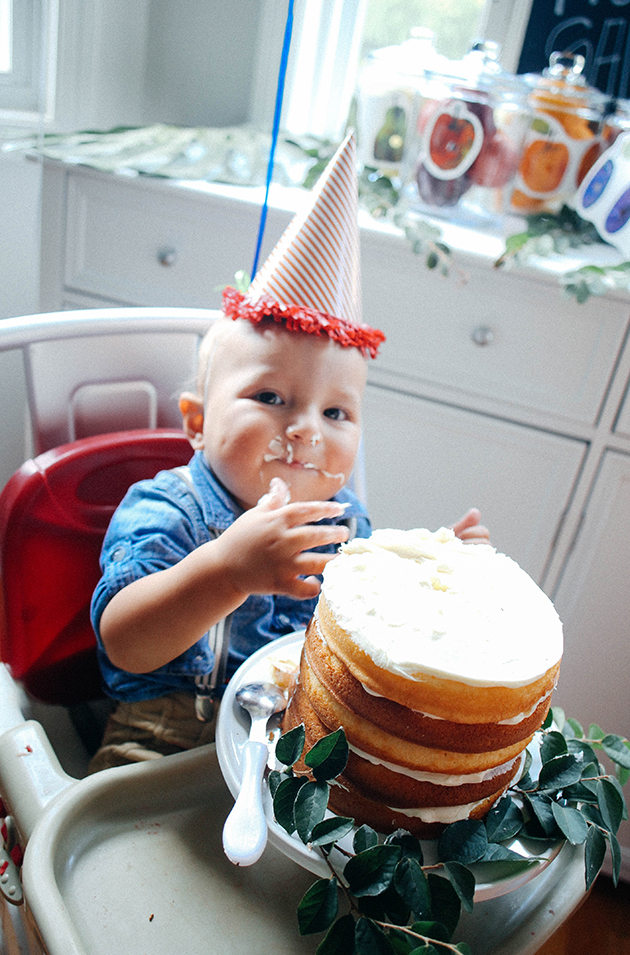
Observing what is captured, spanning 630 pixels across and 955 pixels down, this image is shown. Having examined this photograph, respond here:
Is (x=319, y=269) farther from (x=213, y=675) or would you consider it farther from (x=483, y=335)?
(x=483, y=335)

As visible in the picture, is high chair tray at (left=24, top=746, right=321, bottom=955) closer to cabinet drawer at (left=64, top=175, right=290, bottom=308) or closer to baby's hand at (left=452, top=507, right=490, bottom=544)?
baby's hand at (left=452, top=507, right=490, bottom=544)

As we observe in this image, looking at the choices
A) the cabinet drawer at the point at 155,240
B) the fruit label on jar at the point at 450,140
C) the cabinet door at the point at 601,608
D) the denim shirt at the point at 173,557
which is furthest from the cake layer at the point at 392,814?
the fruit label on jar at the point at 450,140

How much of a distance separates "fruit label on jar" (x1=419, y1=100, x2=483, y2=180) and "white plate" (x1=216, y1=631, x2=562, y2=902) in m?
1.06

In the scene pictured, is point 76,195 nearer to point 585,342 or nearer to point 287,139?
point 287,139

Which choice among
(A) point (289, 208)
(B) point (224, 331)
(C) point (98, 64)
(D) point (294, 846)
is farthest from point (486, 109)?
(D) point (294, 846)

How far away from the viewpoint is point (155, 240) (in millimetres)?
1414

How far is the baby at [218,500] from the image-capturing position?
0.65 metres

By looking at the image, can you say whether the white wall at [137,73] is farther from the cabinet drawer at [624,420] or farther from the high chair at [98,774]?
the cabinet drawer at [624,420]

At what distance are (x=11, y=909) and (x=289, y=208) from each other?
109cm

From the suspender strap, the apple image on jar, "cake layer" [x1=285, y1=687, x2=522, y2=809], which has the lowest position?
the suspender strap

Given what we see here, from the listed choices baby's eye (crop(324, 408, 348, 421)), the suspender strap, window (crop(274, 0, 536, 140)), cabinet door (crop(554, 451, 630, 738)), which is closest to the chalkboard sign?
window (crop(274, 0, 536, 140))

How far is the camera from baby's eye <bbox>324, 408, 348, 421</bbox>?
74 cm

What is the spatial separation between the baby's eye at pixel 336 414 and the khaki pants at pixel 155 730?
29 cm

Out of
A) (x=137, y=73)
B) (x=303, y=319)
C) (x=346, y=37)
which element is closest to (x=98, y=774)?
(x=303, y=319)
